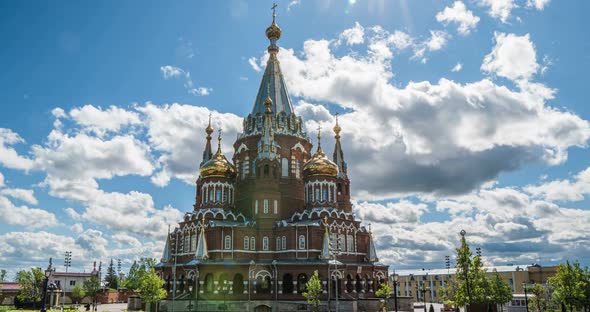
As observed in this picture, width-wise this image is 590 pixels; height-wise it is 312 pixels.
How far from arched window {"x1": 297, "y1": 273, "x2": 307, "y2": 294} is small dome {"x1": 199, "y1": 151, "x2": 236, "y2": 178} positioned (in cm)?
1454

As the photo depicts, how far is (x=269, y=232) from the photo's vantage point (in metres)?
51.7

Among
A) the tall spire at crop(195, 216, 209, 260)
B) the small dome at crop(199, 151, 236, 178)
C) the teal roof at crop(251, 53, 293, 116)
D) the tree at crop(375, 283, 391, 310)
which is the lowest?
the tree at crop(375, 283, 391, 310)

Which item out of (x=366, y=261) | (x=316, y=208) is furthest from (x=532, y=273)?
(x=316, y=208)

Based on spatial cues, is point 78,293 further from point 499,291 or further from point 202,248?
point 499,291

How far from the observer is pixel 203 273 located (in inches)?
1918

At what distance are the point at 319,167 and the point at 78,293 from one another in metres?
47.7

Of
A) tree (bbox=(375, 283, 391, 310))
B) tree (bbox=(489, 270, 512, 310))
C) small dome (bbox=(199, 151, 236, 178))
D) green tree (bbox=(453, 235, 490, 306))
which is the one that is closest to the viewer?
green tree (bbox=(453, 235, 490, 306))

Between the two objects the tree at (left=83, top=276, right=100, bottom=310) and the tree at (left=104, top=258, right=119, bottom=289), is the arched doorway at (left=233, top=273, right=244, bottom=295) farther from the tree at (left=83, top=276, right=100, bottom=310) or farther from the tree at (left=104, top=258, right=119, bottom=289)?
the tree at (left=104, top=258, right=119, bottom=289)

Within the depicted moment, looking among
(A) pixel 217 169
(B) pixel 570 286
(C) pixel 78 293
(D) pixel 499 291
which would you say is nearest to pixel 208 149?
(A) pixel 217 169

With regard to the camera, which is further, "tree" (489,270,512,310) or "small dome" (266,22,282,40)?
"small dome" (266,22,282,40)

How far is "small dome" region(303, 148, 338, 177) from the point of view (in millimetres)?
55156

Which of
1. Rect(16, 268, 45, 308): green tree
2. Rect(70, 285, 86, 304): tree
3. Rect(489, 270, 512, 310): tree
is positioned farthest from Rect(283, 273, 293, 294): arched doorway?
Rect(70, 285, 86, 304): tree

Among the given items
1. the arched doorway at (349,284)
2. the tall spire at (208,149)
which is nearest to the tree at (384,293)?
the arched doorway at (349,284)

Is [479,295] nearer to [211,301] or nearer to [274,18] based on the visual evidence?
[211,301]
